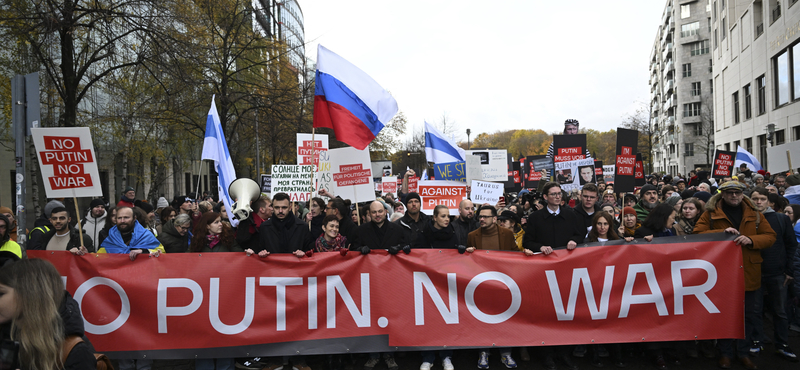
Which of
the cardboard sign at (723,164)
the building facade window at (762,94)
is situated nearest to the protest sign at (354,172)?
the cardboard sign at (723,164)

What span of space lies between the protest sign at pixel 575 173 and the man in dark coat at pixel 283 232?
7.71 metres

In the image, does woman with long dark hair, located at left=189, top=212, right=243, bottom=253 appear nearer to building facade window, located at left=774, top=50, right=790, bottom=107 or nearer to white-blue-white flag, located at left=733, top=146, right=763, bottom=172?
white-blue-white flag, located at left=733, top=146, right=763, bottom=172

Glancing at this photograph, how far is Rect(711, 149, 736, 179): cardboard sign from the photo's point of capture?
1392cm

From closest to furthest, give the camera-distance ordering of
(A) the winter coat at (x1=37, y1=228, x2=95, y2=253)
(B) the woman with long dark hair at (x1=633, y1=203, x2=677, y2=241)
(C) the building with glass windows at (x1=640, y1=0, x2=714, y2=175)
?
1. (B) the woman with long dark hair at (x1=633, y1=203, x2=677, y2=241)
2. (A) the winter coat at (x1=37, y1=228, x2=95, y2=253)
3. (C) the building with glass windows at (x1=640, y1=0, x2=714, y2=175)

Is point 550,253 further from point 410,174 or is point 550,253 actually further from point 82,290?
point 410,174

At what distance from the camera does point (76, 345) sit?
2.13 m

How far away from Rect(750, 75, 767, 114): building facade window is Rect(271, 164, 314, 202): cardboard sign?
2663 centimetres

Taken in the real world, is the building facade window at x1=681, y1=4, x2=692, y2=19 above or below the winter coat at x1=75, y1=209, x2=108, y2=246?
above

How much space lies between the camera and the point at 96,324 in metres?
4.92

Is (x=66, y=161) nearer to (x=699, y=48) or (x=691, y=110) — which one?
(x=699, y=48)

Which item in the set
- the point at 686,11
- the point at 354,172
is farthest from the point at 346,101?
the point at 686,11

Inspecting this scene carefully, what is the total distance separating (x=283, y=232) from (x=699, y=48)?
7167 cm

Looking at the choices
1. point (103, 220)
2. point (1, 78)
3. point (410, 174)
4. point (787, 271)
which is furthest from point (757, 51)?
point (1, 78)

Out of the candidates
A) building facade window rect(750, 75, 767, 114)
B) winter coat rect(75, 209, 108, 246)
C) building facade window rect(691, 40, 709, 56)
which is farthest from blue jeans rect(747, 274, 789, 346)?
building facade window rect(691, 40, 709, 56)
